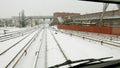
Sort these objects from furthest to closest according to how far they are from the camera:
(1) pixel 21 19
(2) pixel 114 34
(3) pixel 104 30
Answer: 1. (1) pixel 21 19
2. (3) pixel 104 30
3. (2) pixel 114 34

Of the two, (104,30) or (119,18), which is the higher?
(119,18)

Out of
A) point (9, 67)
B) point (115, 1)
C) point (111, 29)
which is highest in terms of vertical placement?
point (115, 1)

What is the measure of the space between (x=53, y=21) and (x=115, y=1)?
10944 centimetres

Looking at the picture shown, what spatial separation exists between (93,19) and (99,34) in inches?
550

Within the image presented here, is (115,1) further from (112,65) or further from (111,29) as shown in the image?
(111,29)

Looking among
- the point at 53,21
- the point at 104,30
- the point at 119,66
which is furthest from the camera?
the point at 53,21

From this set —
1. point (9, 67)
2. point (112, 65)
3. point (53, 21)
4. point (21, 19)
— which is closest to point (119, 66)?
point (112, 65)

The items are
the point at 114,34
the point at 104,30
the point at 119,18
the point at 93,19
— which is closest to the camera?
the point at 114,34

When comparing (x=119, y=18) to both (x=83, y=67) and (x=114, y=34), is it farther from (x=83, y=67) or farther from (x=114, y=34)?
(x=83, y=67)

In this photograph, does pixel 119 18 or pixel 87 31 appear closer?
pixel 119 18

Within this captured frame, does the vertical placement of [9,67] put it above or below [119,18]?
below

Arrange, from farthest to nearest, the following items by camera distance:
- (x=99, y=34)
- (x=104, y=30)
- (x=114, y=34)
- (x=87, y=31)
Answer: (x=87, y=31) < (x=99, y=34) < (x=104, y=30) < (x=114, y=34)

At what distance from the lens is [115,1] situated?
2.97 meters

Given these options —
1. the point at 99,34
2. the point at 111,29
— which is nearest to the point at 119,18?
the point at 99,34
